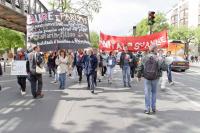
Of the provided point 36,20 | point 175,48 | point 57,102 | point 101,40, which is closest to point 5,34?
point 175,48

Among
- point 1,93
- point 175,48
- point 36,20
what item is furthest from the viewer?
point 175,48

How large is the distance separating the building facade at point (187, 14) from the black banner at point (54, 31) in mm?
82621

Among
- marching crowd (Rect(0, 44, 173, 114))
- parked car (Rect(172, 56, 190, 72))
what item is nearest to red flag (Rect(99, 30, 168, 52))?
marching crowd (Rect(0, 44, 173, 114))

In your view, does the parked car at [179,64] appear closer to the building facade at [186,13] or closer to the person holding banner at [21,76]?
the person holding banner at [21,76]

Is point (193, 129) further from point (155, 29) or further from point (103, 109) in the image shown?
point (155, 29)

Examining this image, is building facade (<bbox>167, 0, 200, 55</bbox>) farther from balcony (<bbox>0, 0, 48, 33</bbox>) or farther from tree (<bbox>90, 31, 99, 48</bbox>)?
balcony (<bbox>0, 0, 48, 33</bbox>)

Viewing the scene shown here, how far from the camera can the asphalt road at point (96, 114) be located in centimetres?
850

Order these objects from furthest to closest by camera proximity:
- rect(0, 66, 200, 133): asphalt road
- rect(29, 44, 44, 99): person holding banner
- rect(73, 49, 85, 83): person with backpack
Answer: rect(73, 49, 85, 83): person with backpack, rect(29, 44, 44, 99): person holding banner, rect(0, 66, 200, 133): asphalt road

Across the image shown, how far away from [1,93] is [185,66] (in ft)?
74.8

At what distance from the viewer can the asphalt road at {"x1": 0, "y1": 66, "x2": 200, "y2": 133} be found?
8500 mm

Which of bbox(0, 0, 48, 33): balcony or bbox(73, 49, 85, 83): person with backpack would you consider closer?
bbox(73, 49, 85, 83): person with backpack

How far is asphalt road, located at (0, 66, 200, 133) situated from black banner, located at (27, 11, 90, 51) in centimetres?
220

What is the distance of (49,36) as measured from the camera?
16.2 m

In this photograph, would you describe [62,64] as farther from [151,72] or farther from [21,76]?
[151,72]
